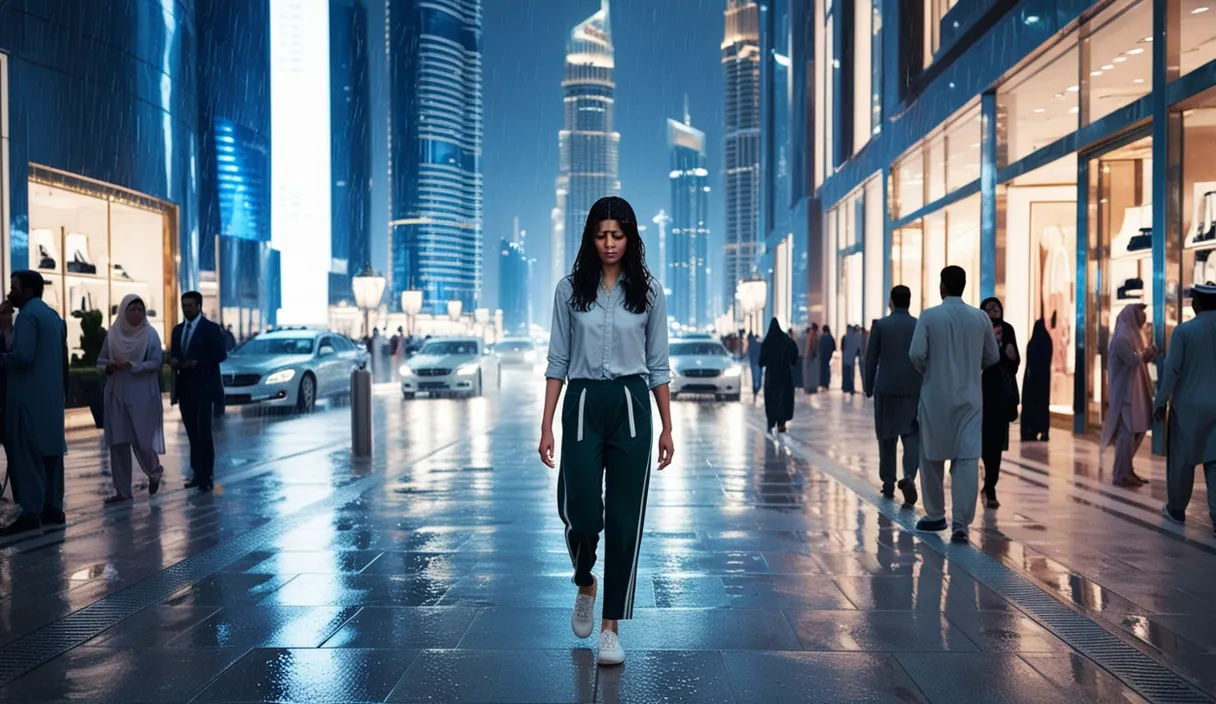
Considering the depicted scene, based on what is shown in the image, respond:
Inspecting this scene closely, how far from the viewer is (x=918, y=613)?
4934mm

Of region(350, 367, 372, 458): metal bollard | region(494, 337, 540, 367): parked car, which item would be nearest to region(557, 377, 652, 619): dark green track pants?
region(350, 367, 372, 458): metal bollard

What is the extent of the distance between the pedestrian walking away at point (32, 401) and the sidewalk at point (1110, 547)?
20.3ft

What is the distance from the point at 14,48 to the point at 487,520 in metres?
14.2

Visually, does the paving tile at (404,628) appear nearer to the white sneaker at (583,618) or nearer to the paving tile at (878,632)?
the white sneaker at (583,618)

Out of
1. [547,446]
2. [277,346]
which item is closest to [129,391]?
[547,446]

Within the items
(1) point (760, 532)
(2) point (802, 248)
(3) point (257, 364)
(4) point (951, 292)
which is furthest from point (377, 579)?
(2) point (802, 248)

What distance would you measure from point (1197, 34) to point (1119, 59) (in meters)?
1.95

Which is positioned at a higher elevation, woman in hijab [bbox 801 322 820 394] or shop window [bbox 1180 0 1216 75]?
shop window [bbox 1180 0 1216 75]

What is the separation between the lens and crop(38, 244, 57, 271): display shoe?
19047 mm

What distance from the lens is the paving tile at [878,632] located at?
4.36 metres

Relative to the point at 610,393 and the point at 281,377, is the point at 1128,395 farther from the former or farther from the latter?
the point at 281,377

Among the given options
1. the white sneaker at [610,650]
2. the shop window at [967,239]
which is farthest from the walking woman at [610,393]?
the shop window at [967,239]

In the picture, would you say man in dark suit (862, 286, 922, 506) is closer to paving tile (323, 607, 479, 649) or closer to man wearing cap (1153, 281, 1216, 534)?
man wearing cap (1153, 281, 1216, 534)

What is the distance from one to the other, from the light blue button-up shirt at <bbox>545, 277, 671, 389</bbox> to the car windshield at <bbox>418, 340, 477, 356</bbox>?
20797 mm
